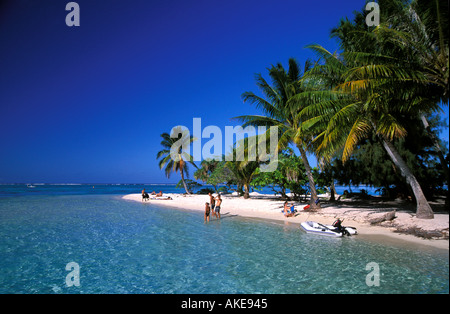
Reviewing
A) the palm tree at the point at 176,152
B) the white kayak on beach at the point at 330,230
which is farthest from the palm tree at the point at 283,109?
the palm tree at the point at 176,152

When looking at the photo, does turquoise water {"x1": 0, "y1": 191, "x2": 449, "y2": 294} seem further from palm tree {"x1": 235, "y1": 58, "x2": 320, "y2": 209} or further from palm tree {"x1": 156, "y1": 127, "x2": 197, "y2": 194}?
palm tree {"x1": 156, "y1": 127, "x2": 197, "y2": 194}

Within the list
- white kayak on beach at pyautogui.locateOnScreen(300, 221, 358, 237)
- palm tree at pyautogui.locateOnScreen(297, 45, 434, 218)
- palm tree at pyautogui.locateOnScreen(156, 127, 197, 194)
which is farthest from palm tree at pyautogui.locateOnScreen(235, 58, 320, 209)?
palm tree at pyautogui.locateOnScreen(156, 127, 197, 194)

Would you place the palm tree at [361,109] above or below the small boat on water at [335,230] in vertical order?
above

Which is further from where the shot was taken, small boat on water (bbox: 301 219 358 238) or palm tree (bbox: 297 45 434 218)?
small boat on water (bbox: 301 219 358 238)

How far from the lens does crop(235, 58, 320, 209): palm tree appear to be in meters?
17.2

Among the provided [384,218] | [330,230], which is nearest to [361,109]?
[330,230]

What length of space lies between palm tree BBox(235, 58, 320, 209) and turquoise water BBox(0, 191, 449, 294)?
22.7ft

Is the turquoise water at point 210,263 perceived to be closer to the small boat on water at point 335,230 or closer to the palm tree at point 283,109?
→ the small boat on water at point 335,230

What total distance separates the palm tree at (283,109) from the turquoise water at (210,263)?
693 cm

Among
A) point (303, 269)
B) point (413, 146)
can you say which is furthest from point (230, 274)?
point (413, 146)

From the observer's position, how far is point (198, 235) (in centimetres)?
1278

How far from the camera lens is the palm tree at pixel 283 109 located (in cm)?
1722

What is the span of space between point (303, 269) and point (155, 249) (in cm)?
648
